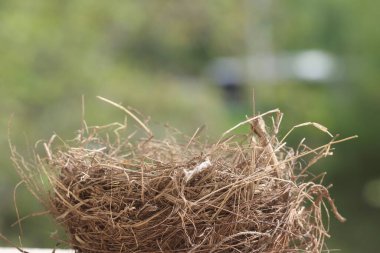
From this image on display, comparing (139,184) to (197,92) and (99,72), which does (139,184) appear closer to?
(99,72)

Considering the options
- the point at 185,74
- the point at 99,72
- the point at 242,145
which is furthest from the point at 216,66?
the point at 242,145

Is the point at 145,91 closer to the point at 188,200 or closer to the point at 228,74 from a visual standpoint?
the point at 188,200

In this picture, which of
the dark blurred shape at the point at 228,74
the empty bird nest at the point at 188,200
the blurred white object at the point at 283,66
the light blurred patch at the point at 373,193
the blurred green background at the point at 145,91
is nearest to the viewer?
the empty bird nest at the point at 188,200

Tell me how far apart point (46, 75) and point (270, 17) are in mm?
3860

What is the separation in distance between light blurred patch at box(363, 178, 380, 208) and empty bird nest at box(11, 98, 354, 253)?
4038 millimetres

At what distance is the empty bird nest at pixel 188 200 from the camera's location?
937 mm

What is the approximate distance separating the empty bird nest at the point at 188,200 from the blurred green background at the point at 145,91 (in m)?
3.04

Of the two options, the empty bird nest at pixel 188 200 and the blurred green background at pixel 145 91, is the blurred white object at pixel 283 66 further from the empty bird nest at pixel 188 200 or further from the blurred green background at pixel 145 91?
the empty bird nest at pixel 188 200

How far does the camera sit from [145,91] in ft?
17.6

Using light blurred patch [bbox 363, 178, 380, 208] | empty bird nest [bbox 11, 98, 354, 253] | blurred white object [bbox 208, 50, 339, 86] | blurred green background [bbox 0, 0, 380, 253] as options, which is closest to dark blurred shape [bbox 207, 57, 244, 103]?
blurred white object [bbox 208, 50, 339, 86]

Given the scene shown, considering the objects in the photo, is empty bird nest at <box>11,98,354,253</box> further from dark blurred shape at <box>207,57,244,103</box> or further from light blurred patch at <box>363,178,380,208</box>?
dark blurred shape at <box>207,57,244,103</box>

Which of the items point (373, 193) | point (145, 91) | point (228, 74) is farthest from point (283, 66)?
point (373, 193)

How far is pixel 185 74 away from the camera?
8805 millimetres

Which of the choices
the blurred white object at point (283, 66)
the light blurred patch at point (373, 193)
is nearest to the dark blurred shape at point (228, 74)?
the blurred white object at point (283, 66)
